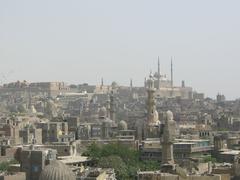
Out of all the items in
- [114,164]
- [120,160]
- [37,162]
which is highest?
[37,162]

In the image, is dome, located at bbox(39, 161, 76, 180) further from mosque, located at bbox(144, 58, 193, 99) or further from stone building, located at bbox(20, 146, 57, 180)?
mosque, located at bbox(144, 58, 193, 99)

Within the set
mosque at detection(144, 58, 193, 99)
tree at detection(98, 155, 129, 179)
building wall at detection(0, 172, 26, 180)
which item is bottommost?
tree at detection(98, 155, 129, 179)

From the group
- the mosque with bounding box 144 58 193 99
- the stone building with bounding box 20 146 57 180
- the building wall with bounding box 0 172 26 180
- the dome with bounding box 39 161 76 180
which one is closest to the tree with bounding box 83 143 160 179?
the stone building with bounding box 20 146 57 180

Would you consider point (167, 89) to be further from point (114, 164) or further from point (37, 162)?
point (37, 162)

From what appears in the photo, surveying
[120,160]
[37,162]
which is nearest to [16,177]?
[37,162]

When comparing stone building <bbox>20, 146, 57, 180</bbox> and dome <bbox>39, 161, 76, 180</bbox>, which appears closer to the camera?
dome <bbox>39, 161, 76, 180</bbox>

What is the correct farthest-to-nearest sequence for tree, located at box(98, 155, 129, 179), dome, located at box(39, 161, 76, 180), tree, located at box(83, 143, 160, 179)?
tree, located at box(83, 143, 160, 179) → tree, located at box(98, 155, 129, 179) → dome, located at box(39, 161, 76, 180)

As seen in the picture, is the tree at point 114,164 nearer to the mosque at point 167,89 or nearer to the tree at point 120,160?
the tree at point 120,160

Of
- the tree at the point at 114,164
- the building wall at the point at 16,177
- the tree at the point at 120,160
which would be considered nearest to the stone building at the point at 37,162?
the building wall at the point at 16,177

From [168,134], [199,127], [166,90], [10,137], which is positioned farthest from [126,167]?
[166,90]

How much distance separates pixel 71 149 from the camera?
38.2m

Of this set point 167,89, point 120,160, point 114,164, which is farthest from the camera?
point 167,89

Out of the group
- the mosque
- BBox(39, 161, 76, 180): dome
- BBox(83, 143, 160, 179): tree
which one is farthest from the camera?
the mosque

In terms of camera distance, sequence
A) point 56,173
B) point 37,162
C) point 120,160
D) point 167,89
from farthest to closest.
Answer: point 167,89, point 120,160, point 37,162, point 56,173
